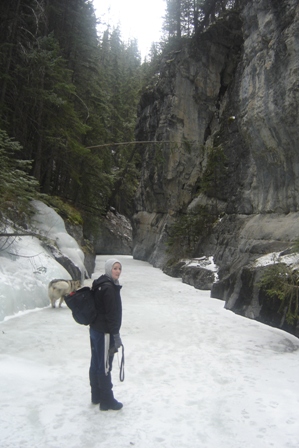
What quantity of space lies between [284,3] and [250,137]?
14.9ft

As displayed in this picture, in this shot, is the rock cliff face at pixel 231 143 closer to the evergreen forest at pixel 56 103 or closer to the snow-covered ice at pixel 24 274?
the evergreen forest at pixel 56 103

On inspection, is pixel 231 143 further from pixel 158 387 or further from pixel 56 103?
pixel 158 387

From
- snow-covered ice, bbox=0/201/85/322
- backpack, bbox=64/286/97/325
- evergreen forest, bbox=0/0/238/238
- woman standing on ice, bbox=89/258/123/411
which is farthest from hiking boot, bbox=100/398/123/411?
evergreen forest, bbox=0/0/238/238

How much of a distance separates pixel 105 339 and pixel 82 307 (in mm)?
462

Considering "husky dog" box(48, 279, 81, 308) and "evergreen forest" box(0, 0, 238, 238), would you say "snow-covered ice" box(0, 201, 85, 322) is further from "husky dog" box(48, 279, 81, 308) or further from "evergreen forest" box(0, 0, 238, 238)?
"evergreen forest" box(0, 0, 238, 238)

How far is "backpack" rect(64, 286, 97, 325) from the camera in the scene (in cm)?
423

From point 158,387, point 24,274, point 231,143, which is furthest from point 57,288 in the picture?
point 231,143

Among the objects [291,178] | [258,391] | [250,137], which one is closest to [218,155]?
[250,137]

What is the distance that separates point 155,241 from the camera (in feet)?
100

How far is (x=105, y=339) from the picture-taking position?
426cm

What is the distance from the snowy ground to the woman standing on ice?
0.19 m

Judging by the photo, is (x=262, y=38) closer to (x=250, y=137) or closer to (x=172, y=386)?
(x=250, y=137)

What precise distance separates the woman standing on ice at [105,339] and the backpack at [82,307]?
0.07 m

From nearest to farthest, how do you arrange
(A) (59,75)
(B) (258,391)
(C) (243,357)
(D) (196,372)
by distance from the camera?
1. (B) (258,391)
2. (D) (196,372)
3. (C) (243,357)
4. (A) (59,75)
